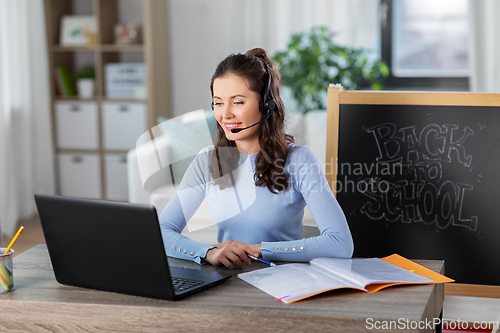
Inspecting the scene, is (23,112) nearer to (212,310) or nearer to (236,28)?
(236,28)

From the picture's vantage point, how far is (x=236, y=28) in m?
3.87

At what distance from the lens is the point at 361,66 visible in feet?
11.3

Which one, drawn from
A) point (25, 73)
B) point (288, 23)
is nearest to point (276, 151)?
point (288, 23)

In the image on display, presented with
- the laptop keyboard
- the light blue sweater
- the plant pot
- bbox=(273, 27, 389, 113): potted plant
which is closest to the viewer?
the laptop keyboard

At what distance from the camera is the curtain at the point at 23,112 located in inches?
136

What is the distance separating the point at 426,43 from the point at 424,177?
92.1 inches

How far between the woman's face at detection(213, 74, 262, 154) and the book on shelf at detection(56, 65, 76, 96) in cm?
283

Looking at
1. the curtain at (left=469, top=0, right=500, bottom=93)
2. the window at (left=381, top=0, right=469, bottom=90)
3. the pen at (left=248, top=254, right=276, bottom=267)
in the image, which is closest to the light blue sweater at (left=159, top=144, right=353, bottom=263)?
the pen at (left=248, top=254, right=276, bottom=267)

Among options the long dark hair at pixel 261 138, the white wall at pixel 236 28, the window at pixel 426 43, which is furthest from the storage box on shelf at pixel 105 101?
the long dark hair at pixel 261 138

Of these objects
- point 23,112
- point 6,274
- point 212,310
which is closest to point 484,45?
point 23,112

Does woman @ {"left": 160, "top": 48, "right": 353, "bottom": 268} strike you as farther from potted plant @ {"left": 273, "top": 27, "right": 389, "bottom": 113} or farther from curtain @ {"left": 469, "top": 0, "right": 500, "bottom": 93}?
curtain @ {"left": 469, "top": 0, "right": 500, "bottom": 93}

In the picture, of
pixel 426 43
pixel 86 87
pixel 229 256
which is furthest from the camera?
pixel 86 87

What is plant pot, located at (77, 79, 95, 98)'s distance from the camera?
153 inches

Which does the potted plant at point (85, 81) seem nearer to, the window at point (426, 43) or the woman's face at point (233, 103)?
the window at point (426, 43)
